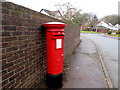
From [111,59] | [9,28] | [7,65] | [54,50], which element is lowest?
[111,59]

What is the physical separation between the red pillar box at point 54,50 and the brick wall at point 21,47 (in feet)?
1.03

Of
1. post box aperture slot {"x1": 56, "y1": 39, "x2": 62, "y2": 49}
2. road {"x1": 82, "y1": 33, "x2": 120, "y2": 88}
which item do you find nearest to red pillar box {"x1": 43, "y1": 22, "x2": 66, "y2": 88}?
post box aperture slot {"x1": 56, "y1": 39, "x2": 62, "y2": 49}

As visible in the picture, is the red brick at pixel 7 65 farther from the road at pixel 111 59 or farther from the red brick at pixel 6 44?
the road at pixel 111 59

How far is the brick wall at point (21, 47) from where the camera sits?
1.91 metres

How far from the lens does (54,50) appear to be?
287cm

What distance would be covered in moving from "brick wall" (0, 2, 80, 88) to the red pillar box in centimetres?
31

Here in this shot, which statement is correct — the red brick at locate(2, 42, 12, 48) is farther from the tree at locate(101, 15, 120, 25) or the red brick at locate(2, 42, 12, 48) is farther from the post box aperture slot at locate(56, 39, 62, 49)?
the tree at locate(101, 15, 120, 25)

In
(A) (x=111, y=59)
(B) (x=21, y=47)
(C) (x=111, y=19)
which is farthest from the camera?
(C) (x=111, y=19)

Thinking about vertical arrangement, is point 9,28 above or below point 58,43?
above

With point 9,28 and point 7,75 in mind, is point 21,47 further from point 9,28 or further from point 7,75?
point 7,75

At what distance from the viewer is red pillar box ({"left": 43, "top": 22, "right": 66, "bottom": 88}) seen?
282 centimetres

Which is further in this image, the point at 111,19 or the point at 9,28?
the point at 111,19

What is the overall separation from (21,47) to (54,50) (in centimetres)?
87

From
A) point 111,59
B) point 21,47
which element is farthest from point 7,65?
point 111,59
